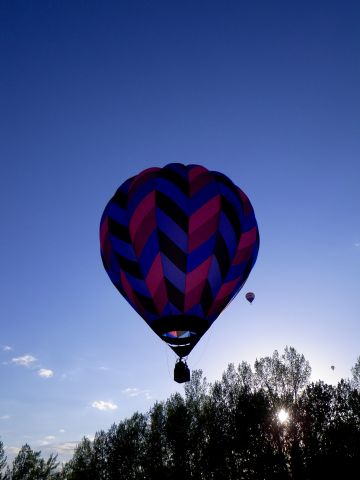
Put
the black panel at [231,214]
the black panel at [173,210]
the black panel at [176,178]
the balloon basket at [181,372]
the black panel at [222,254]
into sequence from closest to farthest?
1. the balloon basket at [181,372]
2. the black panel at [173,210]
3. the black panel at [222,254]
4. the black panel at [176,178]
5. the black panel at [231,214]

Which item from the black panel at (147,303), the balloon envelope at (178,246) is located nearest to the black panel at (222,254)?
the balloon envelope at (178,246)

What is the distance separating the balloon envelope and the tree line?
22.8 meters

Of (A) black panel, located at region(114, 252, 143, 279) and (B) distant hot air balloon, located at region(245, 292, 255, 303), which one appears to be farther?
(B) distant hot air balloon, located at region(245, 292, 255, 303)

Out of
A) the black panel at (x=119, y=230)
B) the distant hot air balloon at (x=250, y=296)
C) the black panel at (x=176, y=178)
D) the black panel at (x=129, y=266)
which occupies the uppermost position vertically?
the distant hot air balloon at (x=250, y=296)

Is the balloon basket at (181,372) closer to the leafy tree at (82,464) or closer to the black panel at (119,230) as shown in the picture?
the black panel at (119,230)

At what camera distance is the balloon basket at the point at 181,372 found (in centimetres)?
1102

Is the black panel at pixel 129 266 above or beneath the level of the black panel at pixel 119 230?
beneath

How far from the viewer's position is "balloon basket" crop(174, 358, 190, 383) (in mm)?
11023

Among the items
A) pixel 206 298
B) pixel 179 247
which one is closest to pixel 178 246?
pixel 179 247

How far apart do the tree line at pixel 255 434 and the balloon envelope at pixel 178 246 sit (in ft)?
74.7

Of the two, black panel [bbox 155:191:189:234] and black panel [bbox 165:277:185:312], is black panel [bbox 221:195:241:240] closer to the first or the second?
black panel [bbox 155:191:189:234]

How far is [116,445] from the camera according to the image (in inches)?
1583

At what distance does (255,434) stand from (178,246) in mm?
25852

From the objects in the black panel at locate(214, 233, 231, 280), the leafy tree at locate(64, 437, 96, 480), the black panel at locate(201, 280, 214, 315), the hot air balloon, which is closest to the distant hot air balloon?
the hot air balloon
